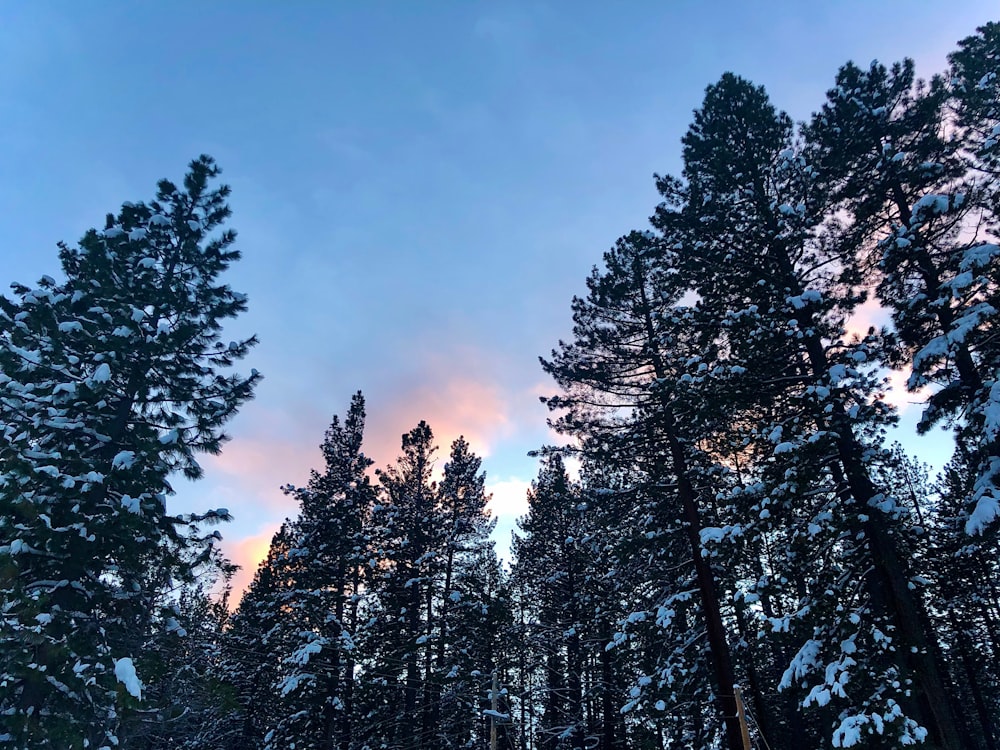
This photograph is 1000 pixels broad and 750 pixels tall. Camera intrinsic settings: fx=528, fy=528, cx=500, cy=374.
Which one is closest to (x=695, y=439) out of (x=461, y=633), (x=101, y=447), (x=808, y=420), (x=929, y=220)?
(x=808, y=420)

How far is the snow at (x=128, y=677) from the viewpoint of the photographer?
31.7ft

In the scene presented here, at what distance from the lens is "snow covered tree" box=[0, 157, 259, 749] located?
9797 millimetres

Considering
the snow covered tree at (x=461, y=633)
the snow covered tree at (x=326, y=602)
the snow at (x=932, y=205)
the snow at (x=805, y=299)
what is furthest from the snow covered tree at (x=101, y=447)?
the snow at (x=932, y=205)

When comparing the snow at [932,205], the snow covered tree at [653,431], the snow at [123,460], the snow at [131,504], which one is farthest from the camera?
the snow covered tree at [653,431]

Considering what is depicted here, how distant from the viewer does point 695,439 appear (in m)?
15.5

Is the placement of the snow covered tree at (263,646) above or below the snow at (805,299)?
below

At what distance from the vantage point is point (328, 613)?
2091 centimetres

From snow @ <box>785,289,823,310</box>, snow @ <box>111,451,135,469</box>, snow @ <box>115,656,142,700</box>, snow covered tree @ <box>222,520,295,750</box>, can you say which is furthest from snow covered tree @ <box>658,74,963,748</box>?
snow covered tree @ <box>222,520,295,750</box>

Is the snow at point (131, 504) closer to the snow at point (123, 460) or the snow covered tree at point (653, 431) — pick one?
the snow at point (123, 460)

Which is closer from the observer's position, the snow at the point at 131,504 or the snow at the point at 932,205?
the snow at the point at 932,205

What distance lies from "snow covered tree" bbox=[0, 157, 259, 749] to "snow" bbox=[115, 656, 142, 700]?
41mm

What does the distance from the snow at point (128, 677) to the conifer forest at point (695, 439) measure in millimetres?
55

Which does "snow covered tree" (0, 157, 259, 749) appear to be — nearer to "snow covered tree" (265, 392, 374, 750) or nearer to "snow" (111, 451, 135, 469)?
"snow" (111, 451, 135, 469)

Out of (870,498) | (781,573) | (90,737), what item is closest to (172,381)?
(90,737)
